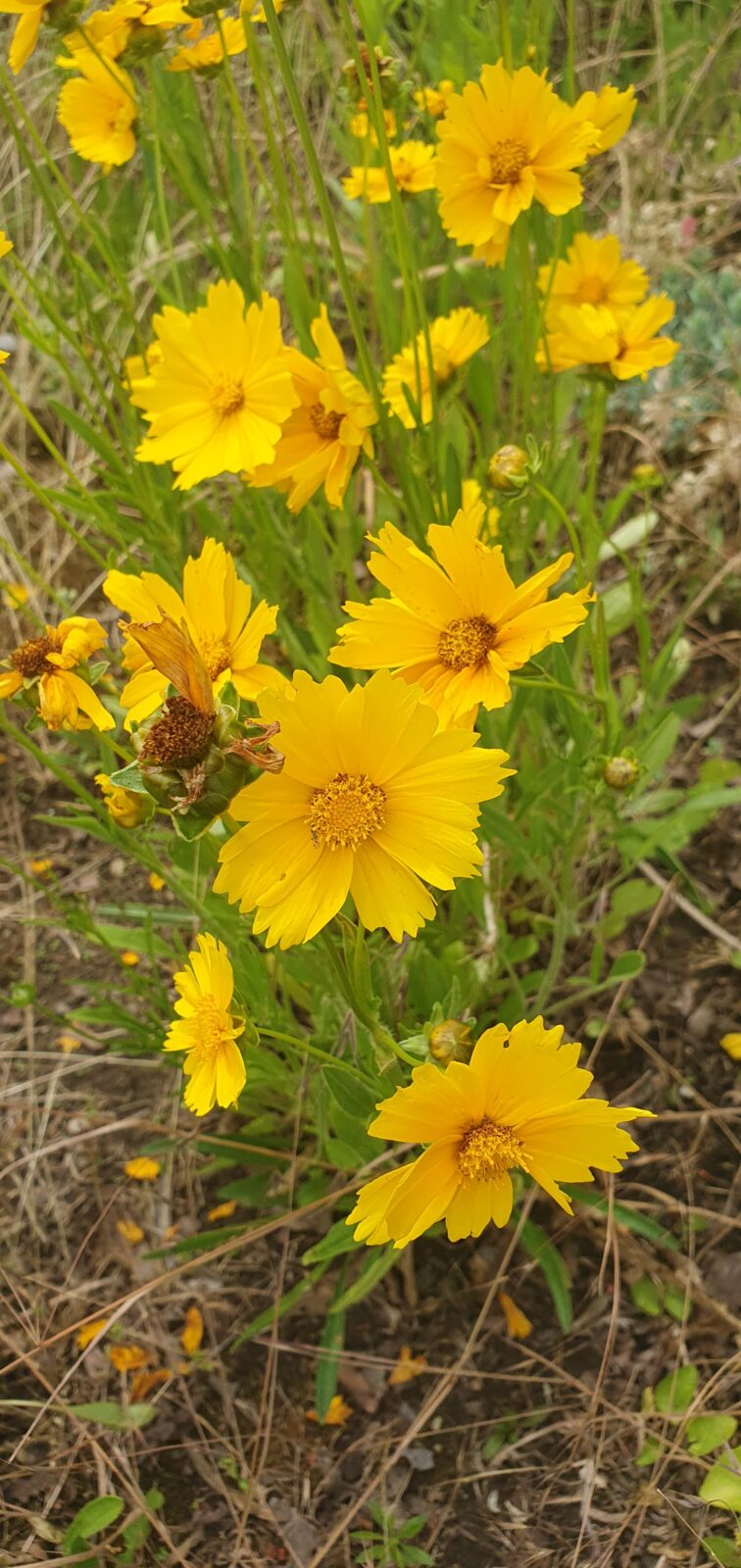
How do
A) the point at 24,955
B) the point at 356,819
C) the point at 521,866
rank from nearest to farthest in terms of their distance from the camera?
the point at 356,819 → the point at 521,866 → the point at 24,955

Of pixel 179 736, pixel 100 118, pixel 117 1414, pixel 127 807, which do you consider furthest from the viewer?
pixel 100 118

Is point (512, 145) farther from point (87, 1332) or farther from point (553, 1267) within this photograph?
point (87, 1332)

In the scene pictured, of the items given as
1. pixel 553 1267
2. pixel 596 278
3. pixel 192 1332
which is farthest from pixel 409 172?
pixel 192 1332

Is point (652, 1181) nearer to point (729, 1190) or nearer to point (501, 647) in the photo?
point (729, 1190)

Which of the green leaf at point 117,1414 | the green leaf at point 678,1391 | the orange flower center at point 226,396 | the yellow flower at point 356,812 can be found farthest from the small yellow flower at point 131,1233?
the orange flower center at point 226,396

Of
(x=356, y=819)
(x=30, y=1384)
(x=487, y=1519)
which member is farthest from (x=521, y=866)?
(x=30, y=1384)

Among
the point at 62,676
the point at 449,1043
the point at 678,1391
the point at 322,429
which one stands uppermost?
the point at 322,429

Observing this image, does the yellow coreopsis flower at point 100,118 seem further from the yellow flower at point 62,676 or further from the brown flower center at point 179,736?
the brown flower center at point 179,736
